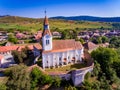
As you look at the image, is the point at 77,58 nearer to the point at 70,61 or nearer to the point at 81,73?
the point at 70,61

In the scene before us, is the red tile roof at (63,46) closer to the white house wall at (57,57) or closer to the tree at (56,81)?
the white house wall at (57,57)

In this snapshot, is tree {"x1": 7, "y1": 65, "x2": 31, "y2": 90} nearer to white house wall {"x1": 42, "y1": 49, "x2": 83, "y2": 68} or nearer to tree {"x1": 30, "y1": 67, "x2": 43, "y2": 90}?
tree {"x1": 30, "y1": 67, "x2": 43, "y2": 90}

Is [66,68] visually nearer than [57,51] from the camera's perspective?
Yes

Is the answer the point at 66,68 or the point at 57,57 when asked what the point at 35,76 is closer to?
the point at 57,57

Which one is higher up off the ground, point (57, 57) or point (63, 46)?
point (63, 46)

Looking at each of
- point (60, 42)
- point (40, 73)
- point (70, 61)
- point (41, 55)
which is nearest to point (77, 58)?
point (70, 61)

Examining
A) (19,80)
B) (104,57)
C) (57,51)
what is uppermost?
(57,51)

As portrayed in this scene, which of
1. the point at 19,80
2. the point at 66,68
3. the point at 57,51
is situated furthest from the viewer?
the point at 57,51

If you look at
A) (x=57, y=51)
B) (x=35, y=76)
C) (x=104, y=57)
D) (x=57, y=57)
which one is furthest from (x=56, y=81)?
(x=104, y=57)

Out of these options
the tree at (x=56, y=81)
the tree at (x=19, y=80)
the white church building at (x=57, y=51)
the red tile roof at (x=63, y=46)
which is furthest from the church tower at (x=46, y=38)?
the tree at (x=19, y=80)
